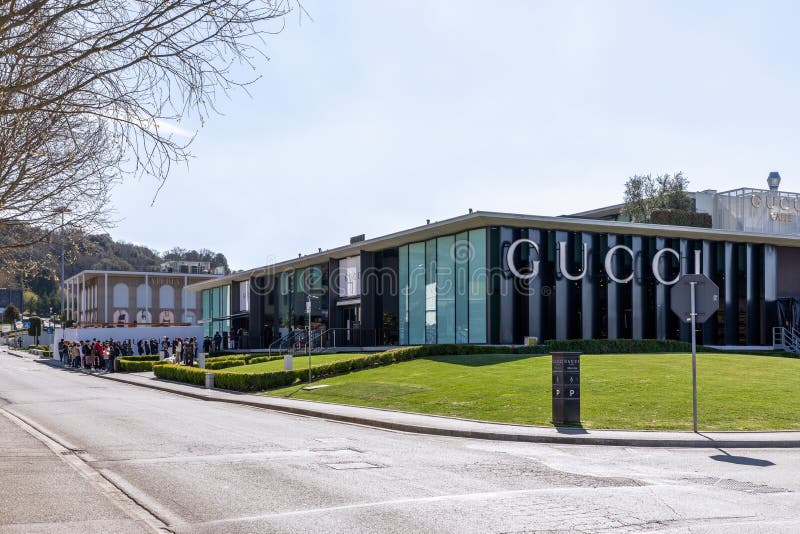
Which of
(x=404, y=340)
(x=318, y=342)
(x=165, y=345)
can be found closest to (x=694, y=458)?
(x=404, y=340)

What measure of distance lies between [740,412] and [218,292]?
6491 cm

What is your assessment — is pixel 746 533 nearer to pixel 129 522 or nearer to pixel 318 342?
pixel 129 522

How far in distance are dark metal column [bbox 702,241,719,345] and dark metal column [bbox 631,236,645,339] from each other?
4389 mm

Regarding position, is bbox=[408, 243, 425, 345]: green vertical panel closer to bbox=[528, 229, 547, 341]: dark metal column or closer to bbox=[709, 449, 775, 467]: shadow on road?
bbox=[528, 229, 547, 341]: dark metal column

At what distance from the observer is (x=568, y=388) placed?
1734 centimetres

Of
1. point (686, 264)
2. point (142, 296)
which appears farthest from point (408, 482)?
point (142, 296)

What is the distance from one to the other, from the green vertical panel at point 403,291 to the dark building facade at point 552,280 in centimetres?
6

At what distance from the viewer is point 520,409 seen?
19578mm

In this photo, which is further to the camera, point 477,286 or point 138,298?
point 138,298

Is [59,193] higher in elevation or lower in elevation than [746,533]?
higher

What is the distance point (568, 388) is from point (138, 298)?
92848mm

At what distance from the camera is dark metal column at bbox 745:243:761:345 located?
148ft

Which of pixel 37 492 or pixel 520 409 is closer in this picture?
pixel 37 492

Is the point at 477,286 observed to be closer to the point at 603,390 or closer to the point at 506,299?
the point at 506,299
